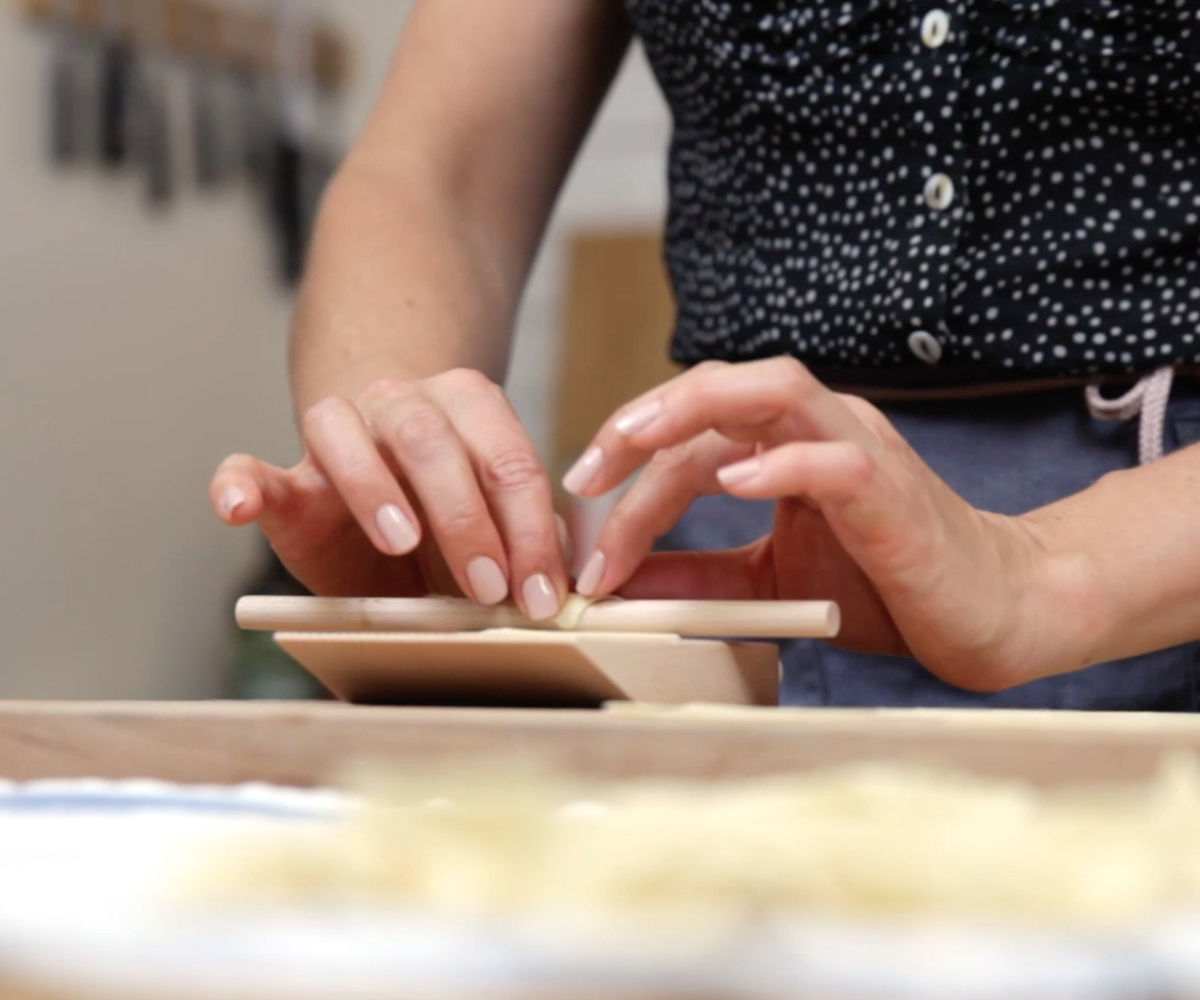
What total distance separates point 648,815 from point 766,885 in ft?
0.14

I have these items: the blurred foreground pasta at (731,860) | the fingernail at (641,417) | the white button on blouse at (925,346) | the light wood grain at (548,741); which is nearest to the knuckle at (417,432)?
the fingernail at (641,417)

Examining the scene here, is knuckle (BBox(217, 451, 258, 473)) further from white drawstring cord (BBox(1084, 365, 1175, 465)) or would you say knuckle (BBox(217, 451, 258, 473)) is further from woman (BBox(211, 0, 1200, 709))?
white drawstring cord (BBox(1084, 365, 1175, 465))

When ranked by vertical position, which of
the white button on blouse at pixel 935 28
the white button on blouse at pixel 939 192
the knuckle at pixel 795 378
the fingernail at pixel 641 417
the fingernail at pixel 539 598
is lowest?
the fingernail at pixel 539 598

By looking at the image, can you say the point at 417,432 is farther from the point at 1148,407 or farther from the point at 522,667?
the point at 1148,407

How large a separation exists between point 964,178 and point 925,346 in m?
0.11

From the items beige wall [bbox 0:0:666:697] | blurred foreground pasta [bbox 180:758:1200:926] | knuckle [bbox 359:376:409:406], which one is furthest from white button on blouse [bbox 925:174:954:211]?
beige wall [bbox 0:0:666:697]

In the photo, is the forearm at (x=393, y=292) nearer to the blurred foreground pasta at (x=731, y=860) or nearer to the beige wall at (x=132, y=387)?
the blurred foreground pasta at (x=731, y=860)

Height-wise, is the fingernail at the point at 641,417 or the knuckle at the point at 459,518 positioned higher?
the fingernail at the point at 641,417

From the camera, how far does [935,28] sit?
2.91ft

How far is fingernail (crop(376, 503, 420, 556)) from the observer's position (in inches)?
28.4

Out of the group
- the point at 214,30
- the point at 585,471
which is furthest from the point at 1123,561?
the point at 214,30

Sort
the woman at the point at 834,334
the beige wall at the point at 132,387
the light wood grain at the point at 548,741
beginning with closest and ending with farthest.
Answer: the light wood grain at the point at 548,741 → the woman at the point at 834,334 → the beige wall at the point at 132,387

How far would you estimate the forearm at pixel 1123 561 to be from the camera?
716mm

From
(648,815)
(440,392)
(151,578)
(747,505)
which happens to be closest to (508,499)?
(440,392)
